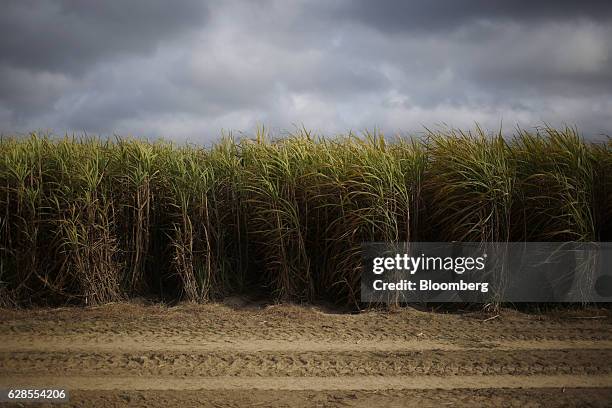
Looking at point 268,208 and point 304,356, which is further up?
point 268,208

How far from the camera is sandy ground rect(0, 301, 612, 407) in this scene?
4152 mm

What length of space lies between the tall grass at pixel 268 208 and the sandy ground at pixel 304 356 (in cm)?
45

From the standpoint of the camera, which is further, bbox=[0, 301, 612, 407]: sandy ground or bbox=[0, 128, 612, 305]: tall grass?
bbox=[0, 128, 612, 305]: tall grass

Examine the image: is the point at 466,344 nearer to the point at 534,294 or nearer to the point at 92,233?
the point at 534,294

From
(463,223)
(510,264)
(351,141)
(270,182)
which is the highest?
(351,141)

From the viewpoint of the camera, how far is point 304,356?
497 centimetres

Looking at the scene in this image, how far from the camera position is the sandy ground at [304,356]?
163 inches

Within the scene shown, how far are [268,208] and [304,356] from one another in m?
2.29

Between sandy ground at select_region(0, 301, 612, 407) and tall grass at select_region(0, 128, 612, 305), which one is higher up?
tall grass at select_region(0, 128, 612, 305)

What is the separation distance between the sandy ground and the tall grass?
447mm

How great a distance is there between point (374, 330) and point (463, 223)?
1596mm

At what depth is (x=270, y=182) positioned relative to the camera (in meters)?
6.82

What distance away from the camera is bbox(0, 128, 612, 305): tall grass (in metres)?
6.50

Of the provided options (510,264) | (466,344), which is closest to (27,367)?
(466,344)
